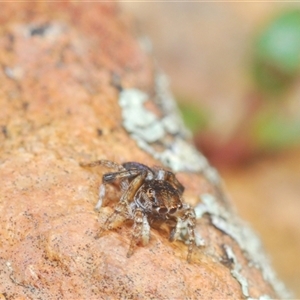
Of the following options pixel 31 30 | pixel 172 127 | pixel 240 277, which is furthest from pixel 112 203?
pixel 31 30

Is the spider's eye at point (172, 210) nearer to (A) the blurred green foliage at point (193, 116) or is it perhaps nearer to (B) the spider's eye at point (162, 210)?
(B) the spider's eye at point (162, 210)

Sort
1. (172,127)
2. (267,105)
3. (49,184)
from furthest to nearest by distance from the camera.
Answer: (267,105), (172,127), (49,184)

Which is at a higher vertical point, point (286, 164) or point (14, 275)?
point (14, 275)

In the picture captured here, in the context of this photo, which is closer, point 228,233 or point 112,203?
point 112,203

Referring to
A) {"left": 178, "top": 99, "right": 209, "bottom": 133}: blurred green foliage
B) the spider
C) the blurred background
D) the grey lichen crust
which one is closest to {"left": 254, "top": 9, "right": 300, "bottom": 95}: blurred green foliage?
the blurred background

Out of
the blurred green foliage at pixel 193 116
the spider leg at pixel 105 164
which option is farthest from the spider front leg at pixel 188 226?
the blurred green foliage at pixel 193 116

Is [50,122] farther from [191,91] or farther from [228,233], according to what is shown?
[191,91]

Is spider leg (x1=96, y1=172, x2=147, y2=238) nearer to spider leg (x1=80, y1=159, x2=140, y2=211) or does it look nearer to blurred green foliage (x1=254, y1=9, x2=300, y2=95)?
spider leg (x1=80, y1=159, x2=140, y2=211)

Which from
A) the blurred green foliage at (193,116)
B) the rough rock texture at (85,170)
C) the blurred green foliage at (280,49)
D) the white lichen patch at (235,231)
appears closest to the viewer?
the rough rock texture at (85,170)
